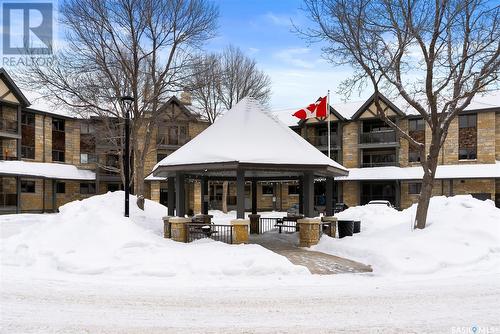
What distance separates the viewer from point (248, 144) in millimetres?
15211

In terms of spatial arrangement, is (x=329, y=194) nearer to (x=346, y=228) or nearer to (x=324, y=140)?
(x=346, y=228)

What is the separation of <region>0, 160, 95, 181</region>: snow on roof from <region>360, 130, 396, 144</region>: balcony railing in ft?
86.8

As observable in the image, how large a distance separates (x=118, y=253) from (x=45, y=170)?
88.7 ft

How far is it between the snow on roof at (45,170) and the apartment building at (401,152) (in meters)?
22.3

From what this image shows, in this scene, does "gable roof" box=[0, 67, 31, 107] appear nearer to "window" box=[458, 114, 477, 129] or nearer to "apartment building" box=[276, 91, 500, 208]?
"apartment building" box=[276, 91, 500, 208]

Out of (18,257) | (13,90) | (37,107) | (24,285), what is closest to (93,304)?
(24,285)

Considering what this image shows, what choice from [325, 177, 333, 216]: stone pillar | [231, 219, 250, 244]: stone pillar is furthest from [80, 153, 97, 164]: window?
[231, 219, 250, 244]: stone pillar

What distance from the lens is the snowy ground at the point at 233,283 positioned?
6602mm

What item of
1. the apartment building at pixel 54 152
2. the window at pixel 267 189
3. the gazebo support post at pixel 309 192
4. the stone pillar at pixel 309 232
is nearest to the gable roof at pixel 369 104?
the window at pixel 267 189

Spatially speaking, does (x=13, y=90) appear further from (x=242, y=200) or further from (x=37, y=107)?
(x=242, y=200)

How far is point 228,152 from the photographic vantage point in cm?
1464

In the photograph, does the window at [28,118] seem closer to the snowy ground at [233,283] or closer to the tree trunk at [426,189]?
the snowy ground at [233,283]

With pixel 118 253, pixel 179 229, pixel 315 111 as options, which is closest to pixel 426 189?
pixel 179 229

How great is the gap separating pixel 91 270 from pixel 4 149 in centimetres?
2879
